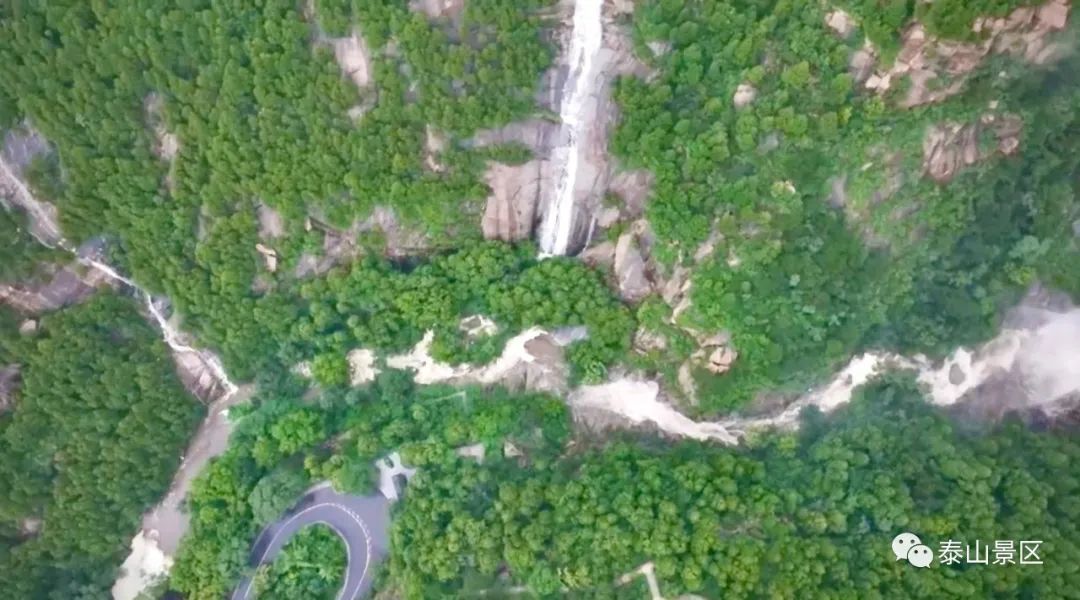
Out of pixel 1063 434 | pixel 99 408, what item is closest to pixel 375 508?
pixel 99 408

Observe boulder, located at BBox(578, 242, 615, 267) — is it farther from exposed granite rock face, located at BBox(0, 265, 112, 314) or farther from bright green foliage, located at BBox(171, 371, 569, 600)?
exposed granite rock face, located at BBox(0, 265, 112, 314)

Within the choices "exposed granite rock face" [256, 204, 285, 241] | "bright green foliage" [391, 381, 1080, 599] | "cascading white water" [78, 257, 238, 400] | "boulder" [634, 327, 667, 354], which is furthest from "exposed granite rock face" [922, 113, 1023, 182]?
"cascading white water" [78, 257, 238, 400]

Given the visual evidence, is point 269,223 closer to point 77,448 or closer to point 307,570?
point 77,448

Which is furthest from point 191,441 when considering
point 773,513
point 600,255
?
point 773,513

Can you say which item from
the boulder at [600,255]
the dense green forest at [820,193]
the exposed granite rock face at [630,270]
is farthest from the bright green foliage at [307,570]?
the dense green forest at [820,193]

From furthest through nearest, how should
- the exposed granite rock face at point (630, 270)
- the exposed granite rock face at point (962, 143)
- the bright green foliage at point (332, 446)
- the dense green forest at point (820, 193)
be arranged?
the exposed granite rock face at point (630, 270), the bright green foliage at point (332, 446), the exposed granite rock face at point (962, 143), the dense green forest at point (820, 193)

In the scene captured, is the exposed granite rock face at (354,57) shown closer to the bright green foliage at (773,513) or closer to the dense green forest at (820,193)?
the dense green forest at (820,193)
